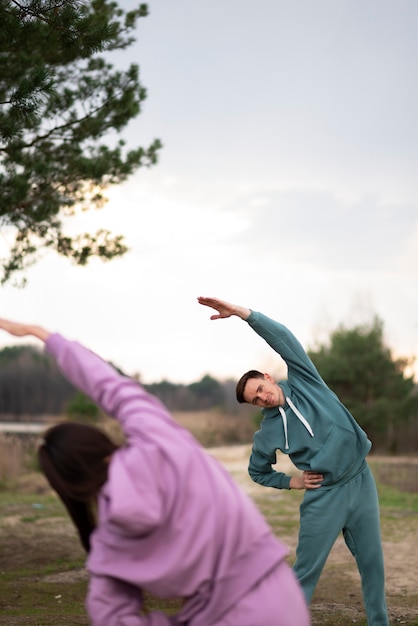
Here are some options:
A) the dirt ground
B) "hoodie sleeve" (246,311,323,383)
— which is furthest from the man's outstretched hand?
the dirt ground

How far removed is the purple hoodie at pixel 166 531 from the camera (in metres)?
2.08

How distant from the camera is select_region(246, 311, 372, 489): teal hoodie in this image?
13.8 feet

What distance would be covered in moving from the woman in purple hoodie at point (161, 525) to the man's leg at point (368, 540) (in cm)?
217

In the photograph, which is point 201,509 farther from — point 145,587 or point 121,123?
point 121,123

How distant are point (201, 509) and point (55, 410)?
148 ft

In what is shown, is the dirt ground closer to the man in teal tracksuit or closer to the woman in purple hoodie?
the man in teal tracksuit

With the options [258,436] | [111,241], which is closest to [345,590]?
[258,436]

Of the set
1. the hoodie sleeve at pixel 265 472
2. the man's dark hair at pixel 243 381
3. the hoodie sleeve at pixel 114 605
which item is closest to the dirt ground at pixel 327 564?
the hoodie sleeve at pixel 265 472

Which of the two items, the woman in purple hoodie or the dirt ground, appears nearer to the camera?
the woman in purple hoodie

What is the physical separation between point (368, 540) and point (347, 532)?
13 centimetres

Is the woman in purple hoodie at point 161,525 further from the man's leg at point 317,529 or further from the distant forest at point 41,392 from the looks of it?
the distant forest at point 41,392

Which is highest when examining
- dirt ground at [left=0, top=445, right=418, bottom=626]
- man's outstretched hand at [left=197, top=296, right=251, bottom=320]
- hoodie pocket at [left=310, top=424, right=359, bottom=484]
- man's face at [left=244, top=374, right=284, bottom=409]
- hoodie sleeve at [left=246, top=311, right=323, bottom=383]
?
man's outstretched hand at [left=197, top=296, right=251, bottom=320]

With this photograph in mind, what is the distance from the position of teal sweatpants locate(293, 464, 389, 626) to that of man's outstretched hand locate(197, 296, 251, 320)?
1.14 meters

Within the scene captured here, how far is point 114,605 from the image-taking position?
221 centimetres
